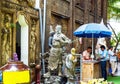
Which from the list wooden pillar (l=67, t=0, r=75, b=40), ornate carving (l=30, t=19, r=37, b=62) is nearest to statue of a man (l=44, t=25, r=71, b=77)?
ornate carving (l=30, t=19, r=37, b=62)

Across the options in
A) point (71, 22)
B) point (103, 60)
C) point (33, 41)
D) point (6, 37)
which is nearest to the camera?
point (6, 37)

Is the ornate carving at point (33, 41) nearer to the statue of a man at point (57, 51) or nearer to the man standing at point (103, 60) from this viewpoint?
the statue of a man at point (57, 51)

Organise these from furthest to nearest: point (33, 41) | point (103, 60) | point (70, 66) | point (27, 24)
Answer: point (103, 60)
point (33, 41)
point (27, 24)
point (70, 66)

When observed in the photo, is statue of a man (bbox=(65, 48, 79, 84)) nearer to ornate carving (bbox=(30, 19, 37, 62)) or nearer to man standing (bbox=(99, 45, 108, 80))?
ornate carving (bbox=(30, 19, 37, 62))

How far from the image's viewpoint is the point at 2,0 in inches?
422

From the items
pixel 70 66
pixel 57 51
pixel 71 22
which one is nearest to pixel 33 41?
pixel 57 51

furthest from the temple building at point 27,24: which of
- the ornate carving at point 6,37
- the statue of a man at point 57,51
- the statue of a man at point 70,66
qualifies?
the statue of a man at point 70,66

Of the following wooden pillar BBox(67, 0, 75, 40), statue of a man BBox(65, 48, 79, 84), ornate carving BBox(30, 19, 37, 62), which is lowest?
statue of a man BBox(65, 48, 79, 84)

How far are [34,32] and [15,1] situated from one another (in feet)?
7.31

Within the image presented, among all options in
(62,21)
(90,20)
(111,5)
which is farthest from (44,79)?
(111,5)

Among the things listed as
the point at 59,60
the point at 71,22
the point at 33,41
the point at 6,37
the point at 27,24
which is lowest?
the point at 59,60

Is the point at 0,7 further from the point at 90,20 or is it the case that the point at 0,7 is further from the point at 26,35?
the point at 90,20

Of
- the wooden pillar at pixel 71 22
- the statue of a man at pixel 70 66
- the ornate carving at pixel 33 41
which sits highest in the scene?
the wooden pillar at pixel 71 22

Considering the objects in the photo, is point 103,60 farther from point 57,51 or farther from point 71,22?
point 71,22
